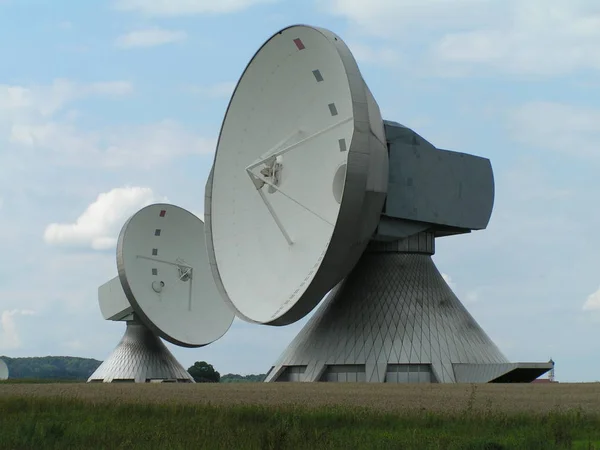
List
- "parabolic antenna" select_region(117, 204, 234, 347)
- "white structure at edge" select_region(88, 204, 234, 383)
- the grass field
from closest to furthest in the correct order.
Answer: the grass field
"parabolic antenna" select_region(117, 204, 234, 347)
"white structure at edge" select_region(88, 204, 234, 383)

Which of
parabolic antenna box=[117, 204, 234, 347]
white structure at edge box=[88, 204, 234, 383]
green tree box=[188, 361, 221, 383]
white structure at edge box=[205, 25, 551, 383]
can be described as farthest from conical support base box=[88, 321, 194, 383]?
green tree box=[188, 361, 221, 383]

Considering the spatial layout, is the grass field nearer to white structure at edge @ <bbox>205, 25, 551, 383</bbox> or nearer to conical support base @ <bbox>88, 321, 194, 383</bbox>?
white structure at edge @ <bbox>205, 25, 551, 383</bbox>

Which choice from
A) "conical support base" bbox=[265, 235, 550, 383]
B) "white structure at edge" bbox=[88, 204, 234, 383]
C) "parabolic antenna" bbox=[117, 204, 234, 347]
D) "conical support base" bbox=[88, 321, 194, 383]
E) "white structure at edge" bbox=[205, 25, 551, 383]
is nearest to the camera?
"white structure at edge" bbox=[205, 25, 551, 383]

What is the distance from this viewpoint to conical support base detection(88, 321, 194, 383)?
182 ft

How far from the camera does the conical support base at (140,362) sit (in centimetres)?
5562

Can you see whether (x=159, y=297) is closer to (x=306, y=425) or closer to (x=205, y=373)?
(x=205, y=373)

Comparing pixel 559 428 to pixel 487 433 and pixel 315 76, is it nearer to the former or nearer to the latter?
pixel 487 433

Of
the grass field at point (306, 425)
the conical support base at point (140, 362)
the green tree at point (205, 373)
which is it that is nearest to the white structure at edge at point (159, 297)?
the conical support base at point (140, 362)

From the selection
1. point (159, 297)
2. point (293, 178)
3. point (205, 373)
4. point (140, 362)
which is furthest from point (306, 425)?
point (205, 373)

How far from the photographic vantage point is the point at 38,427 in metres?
14.2

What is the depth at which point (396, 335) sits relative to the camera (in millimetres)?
39875

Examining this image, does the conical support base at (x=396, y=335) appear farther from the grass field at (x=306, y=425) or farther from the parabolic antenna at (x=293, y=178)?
the grass field at (x=306, y=425)

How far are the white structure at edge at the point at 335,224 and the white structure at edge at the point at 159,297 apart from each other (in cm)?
1233

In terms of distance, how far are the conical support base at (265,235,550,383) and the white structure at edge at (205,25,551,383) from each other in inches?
2.4
